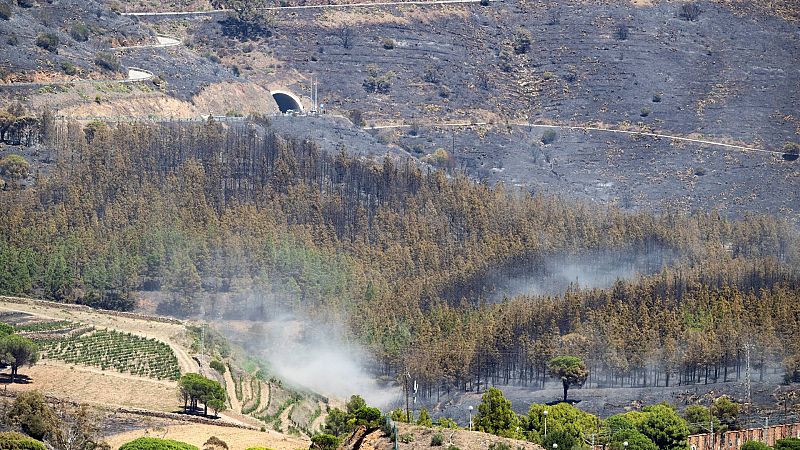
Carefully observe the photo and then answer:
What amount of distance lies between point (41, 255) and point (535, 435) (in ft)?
189

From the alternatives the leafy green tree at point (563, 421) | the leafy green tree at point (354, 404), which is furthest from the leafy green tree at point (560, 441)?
the leafy green tree at point (354, 404)

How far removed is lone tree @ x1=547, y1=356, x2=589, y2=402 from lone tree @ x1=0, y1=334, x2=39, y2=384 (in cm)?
3820

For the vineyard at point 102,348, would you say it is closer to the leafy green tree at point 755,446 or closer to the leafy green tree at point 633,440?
the leafy green tree at point 633,440

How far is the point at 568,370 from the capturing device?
522 feet

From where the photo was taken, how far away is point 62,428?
122500 mm

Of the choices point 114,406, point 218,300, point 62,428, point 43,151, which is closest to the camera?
point 62,428

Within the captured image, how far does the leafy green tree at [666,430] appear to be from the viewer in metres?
131

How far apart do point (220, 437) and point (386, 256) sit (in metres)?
53.3

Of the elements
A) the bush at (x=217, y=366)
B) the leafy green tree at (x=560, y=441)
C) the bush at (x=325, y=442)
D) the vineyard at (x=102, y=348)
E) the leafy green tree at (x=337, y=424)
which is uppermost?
the bush at (x=325, y=442)

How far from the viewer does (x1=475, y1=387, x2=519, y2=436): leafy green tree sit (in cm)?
12662

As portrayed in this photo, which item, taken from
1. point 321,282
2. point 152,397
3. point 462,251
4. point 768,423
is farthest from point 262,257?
point 768,423

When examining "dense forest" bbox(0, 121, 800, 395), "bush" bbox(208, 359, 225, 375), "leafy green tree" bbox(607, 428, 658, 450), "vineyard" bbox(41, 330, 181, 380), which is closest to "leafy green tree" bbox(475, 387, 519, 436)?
"leafy green tree" bbox(607, 428, 658, 450)

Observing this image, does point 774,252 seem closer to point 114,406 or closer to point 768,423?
point 768,423

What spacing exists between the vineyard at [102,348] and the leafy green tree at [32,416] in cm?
2052
